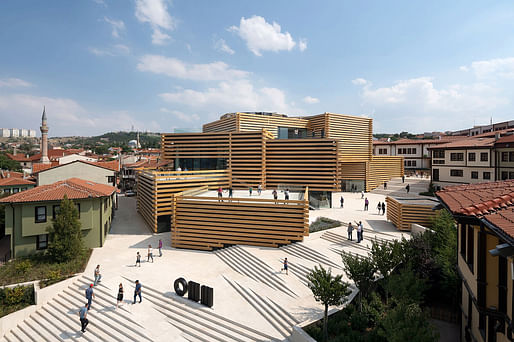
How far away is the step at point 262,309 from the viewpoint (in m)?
12.3

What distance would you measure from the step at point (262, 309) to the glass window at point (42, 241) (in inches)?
628

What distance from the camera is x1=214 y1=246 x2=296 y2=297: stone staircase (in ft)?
52.1

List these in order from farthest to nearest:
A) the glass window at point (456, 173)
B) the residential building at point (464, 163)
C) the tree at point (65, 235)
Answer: the glass window at point (456, 173)
the residential building at point (464, 163)
the tree at point (65, 235)

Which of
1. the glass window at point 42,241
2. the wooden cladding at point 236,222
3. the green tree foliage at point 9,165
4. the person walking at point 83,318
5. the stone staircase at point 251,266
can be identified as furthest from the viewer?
the green tree foliage at point 9,165

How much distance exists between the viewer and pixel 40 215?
2123 centimetres

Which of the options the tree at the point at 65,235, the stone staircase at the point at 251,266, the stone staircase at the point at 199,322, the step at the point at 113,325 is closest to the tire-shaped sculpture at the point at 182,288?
the stone staircase at the point at 199,322

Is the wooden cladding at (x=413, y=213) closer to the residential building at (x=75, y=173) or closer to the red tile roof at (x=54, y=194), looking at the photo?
the red tile roof at (x=54, y=194)

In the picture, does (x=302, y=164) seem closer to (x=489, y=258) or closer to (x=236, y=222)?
(x=236, y=222)

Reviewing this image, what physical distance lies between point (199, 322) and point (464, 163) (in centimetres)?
3628

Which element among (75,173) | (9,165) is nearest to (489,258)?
(75,173)

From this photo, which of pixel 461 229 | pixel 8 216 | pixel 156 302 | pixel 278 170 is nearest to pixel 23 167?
pixel 8 216

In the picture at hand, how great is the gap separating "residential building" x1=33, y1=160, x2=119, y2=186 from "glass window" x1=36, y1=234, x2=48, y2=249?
14.2 m

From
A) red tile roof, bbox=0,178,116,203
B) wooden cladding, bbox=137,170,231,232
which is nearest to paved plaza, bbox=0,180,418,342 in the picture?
wooden cladding, bbox=137,170,231,232

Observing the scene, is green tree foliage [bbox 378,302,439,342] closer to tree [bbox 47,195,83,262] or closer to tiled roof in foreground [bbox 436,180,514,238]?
tiled roof in foreground [bbox 436,180,514,238]
